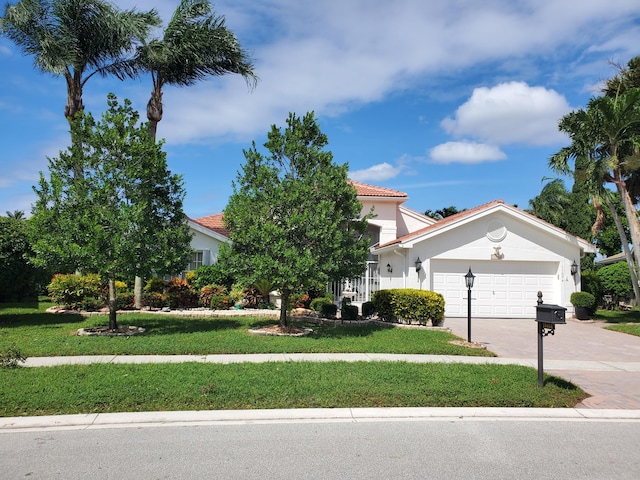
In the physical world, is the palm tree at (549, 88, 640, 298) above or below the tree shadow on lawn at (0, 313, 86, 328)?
above

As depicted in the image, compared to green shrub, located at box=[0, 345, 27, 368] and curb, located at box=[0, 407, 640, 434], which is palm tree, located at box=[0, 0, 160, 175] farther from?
curb, located at box=[0, 407, 640, 434]

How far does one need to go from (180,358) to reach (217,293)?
8.53 m

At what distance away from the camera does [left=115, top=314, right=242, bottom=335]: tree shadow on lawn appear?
1249cm

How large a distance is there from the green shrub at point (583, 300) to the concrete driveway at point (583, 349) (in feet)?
2.11

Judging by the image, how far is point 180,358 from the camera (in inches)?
355

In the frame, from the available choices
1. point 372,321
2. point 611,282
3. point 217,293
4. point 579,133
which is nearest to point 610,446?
point 372,321

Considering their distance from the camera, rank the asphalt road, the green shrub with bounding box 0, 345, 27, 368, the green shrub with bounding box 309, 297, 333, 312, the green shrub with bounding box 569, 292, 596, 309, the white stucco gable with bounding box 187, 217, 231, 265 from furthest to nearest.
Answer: the white stucco gable with bounding box 187, 217, 231, 265 → the green shrub with bounding box 569, 292, 596, 309 → the green shrub with bounding box 309, 297, 333, 312 → the green shrub with bounding box 0, 345, 27, 368 → the asphalt road

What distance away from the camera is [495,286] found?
1836 centimetres

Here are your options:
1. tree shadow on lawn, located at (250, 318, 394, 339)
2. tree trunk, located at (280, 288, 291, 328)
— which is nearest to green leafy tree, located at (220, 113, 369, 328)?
tree trunk, located at (280, 288, 291, 328)

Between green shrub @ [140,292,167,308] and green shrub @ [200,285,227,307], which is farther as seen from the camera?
green shrub @ [200,285,227,307]

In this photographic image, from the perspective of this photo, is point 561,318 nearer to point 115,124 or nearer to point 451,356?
point 451,356

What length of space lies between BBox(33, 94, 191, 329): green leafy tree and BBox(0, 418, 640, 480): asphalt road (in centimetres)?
635

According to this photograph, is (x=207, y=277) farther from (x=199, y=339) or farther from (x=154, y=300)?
(x=199, y=339)

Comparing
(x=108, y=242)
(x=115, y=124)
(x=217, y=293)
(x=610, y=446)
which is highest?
(x=115, y=124)
